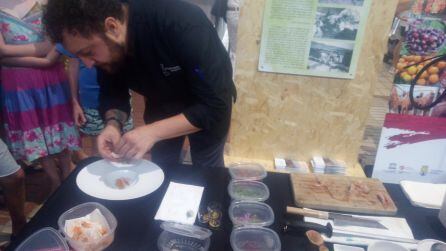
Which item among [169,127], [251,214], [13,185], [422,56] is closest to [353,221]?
[251,214]

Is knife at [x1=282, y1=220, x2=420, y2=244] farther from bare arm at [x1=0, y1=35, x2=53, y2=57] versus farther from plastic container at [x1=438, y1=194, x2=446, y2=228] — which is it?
bare arm at [x1=0, y1=35, x2=53, y2=57]

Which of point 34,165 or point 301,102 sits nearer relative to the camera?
point 301,102

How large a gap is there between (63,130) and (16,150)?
262mm

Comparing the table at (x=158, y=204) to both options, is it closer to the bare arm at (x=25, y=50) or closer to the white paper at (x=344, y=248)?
the white paper at (x=344, y=248)

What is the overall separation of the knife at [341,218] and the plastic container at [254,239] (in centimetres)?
12

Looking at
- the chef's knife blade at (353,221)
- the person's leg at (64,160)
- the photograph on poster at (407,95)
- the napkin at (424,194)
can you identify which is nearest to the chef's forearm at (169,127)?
the chef's knife blade at (353,221)

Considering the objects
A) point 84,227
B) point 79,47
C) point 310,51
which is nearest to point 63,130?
point 79,47

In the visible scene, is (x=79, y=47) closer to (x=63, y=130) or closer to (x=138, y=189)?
(x=138, y=189)

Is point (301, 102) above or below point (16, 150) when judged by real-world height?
above

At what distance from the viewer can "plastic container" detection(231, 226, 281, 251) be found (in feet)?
2.61

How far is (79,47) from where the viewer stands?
0.96 m

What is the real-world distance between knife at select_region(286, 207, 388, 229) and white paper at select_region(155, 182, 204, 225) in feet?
0.86

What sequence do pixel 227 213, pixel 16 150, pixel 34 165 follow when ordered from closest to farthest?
pixel 227 213 → pixel 16 150 → pixel 34 165

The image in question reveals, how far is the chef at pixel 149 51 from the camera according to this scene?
2.98 feet
